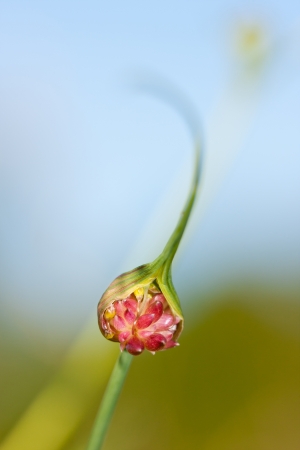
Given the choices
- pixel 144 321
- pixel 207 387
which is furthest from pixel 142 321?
pixel 207 387

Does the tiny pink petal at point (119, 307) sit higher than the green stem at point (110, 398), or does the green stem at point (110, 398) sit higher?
the tiny pink petal at point (119, 307)

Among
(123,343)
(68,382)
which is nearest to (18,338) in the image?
(68,382)

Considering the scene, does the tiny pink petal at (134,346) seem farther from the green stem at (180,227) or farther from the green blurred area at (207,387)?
the green blurred area at (207,387)

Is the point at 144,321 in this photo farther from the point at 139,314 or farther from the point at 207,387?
the point at 207,387

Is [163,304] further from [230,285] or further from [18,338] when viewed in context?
[230,285]

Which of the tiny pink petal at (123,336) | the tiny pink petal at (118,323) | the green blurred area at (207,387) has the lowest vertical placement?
the green blurred area at (207,387)

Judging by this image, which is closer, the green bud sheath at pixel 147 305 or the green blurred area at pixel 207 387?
the green bud sheath at pixel 147 305

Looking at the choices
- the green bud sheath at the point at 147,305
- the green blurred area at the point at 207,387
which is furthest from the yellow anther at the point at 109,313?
the green blurred area at the point at 207,387

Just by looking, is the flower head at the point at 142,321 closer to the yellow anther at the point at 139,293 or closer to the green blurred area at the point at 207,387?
the yellow anther at the point at 139,293
